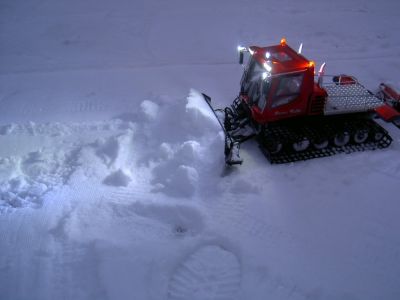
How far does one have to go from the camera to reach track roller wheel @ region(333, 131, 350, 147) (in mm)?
7234

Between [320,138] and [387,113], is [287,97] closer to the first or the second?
[320,138]

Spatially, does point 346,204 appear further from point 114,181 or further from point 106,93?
point 106,93

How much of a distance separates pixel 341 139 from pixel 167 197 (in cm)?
379

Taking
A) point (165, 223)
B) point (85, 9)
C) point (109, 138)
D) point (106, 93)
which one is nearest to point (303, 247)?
point (165, 223)

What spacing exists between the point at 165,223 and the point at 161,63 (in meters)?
6.38

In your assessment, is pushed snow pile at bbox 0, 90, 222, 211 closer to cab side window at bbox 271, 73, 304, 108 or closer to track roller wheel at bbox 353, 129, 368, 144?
cab side window at bbox 271, 73, 304, 108

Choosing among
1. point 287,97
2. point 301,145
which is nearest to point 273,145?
point 301,145

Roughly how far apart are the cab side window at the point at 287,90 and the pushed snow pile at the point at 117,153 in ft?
4.18

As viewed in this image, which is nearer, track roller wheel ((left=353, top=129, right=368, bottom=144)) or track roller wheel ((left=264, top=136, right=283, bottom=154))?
track roller wheel ((left=264, top=136, right=283, bottom=154))

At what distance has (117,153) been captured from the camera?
6.84 m

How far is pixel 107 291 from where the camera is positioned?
4.70 meters

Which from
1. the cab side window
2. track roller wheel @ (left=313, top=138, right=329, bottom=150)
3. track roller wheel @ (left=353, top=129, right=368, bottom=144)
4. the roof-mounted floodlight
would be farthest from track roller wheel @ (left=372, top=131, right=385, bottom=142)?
the roof-mounted floodlight

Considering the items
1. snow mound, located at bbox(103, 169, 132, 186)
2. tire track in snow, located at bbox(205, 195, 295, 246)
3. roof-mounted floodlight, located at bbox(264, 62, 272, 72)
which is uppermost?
roof-mounted floodlight, located at bbox(264, 62, 272, 72)

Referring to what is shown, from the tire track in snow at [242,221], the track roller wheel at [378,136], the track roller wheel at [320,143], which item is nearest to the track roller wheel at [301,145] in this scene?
the track roller wheel at [320,143]
